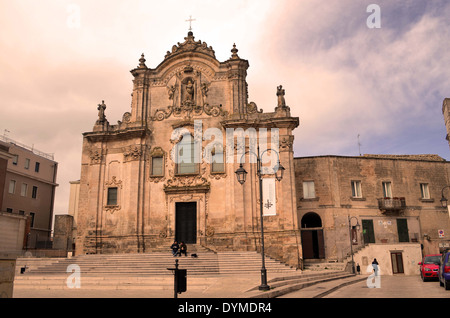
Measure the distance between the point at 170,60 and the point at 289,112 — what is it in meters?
11.1

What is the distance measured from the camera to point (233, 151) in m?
29.7

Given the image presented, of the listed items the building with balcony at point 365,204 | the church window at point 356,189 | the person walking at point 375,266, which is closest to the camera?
the person walking at point 375,266

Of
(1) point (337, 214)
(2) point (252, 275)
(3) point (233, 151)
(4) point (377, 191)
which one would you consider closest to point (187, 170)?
(3) point (233, 151)

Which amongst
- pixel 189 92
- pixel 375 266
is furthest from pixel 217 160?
pixel 375 266

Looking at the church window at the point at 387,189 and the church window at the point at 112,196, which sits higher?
the church window at the point at 387,189

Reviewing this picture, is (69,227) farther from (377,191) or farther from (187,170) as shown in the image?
(377,191)

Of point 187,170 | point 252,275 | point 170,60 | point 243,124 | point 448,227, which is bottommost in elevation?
point 252,275

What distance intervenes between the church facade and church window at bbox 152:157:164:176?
82 mm

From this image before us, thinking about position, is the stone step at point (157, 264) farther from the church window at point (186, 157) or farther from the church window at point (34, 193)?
the church window at point (34, 193)

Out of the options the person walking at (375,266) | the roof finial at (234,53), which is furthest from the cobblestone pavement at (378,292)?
the roof finial at (234,53)

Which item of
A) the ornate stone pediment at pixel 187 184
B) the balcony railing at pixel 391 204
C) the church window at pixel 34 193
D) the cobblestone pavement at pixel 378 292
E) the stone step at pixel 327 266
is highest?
the church window at pixel 34 193

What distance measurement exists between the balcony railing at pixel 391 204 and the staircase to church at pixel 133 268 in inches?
592

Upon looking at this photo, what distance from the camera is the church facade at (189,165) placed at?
28.5 metres

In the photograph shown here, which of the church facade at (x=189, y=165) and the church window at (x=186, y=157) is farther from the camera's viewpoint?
the church window at (x=186, y=157)
